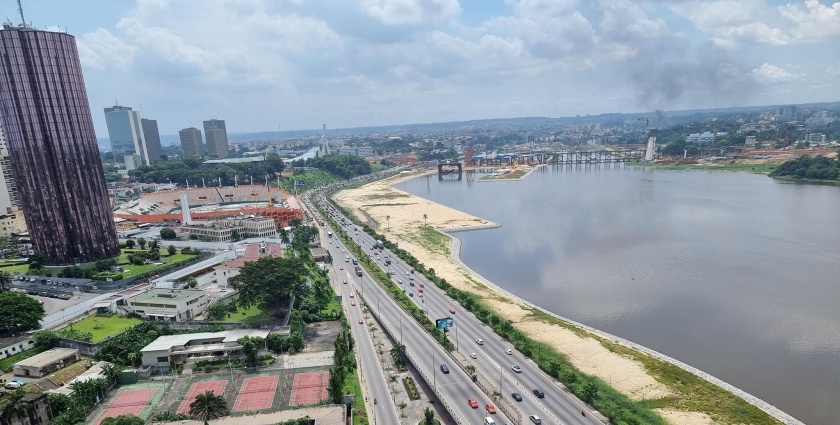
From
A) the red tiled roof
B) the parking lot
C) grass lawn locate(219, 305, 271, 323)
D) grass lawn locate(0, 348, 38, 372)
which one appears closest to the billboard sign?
grass lawn locate(219, 305, 271, 323)

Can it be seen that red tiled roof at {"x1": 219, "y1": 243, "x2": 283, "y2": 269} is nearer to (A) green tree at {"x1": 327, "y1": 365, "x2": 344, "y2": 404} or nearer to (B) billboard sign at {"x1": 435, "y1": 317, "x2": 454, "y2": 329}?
(B) billboard sign at {"x1": 435, "y1": 317, "x2": 454, "y2": 329}

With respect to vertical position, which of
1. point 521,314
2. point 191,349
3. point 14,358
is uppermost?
point 14,358

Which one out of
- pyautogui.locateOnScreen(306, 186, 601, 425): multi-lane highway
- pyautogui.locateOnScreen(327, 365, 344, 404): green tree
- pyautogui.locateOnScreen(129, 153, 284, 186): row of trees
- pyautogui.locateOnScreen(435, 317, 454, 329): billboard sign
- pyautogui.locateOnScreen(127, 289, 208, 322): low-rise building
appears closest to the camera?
pyautogui.locateOnScreen(327, 365, 344, 404): green tree

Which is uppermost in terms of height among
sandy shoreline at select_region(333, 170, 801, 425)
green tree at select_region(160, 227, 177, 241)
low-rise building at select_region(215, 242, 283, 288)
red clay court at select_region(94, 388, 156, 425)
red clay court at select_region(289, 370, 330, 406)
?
green tree at select_region(160, 227, 177, 241)

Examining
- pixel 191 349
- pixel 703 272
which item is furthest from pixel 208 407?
pixel 703 272

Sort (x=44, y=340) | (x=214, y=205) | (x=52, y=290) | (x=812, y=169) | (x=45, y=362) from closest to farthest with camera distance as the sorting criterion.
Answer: (x=45, y=362)
(x=44, y=340)
(x=52, y=290)
(x=214, y=205)
(x=812, y=169)

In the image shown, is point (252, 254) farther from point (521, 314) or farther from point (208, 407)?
point (521, 314)

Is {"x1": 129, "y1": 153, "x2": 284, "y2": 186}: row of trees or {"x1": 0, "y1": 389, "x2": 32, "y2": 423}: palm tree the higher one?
{"x1": 129, "y1": 153, "x2": 284, "y2": 186}: row of trees
